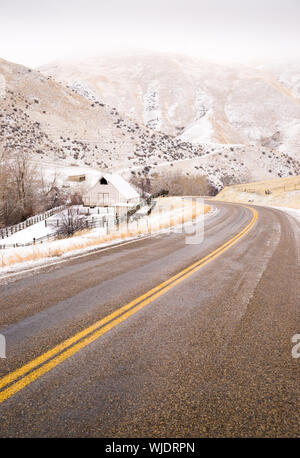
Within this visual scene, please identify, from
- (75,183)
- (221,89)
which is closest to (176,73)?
(221,89)

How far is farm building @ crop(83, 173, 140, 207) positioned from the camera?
4053cm

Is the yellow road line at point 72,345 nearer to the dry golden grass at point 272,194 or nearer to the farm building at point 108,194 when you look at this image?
the dry golden grass at point 272,194

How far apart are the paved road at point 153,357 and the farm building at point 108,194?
34794 mm

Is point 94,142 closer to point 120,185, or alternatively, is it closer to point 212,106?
point 120,185

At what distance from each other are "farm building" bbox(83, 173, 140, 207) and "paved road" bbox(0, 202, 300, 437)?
34794 millimetres

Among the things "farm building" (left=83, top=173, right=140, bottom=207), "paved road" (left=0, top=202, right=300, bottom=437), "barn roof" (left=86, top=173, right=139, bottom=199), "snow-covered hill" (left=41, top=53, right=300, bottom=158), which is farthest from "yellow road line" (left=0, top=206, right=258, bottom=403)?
"snow-covered hill" (left=41, top=53, right=300, bottom=158)

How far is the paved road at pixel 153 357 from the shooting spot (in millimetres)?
2303

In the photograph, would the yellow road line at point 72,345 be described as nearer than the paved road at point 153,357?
No

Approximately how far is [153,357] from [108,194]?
38932mm

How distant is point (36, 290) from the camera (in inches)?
214

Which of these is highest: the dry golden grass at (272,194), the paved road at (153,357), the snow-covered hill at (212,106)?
the snow-covered hill at (212,106)

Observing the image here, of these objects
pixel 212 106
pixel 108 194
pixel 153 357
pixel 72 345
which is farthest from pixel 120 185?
pixel 212 106

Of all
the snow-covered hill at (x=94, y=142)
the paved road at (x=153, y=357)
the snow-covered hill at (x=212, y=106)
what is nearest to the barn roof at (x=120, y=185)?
the snow-covered hill at (x=94, y=142)

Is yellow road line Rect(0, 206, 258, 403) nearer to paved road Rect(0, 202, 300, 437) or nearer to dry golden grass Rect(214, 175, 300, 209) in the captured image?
paved road Rect(0, 202, 300, 437)
